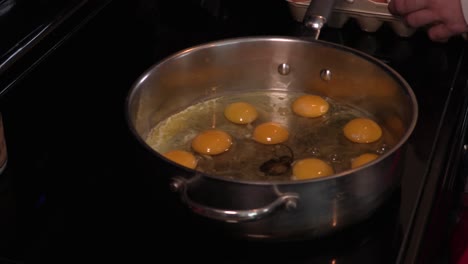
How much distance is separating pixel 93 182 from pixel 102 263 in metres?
0.18

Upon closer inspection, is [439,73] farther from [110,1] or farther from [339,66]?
[110,1]

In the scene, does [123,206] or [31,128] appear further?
[31,128]

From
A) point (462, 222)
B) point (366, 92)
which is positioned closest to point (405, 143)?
point (366, 92)

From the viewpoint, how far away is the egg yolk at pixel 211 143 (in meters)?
1.09

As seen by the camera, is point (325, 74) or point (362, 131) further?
point (325, 74)

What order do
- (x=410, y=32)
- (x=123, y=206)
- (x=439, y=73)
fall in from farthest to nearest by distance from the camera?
(x=410, y=32) < (x=439, y=73) < (x=123, y=206)

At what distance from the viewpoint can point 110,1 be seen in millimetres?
1399

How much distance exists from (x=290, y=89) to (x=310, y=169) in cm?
29

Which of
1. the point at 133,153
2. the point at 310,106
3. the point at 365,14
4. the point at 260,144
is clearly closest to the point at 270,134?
the point at 260,144

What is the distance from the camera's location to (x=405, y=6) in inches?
55.5

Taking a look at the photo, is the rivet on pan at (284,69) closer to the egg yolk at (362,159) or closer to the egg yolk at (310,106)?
the egg yolk at (310,106)

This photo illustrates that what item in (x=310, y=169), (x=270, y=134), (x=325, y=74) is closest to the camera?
(x=310, y=169)

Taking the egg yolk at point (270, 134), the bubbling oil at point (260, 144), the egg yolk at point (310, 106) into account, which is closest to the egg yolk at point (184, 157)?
the bubbling oil at point (260, 144)

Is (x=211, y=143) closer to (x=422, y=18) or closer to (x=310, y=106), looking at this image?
(x=310, y=106)
